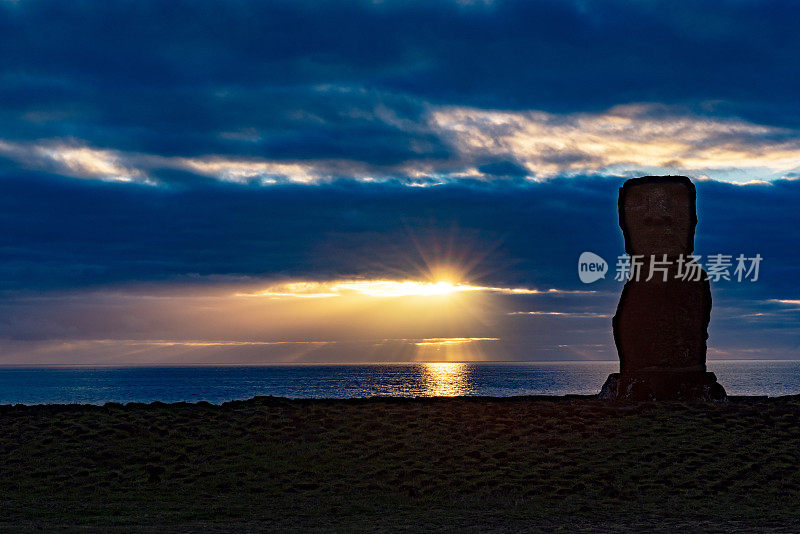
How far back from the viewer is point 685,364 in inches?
890

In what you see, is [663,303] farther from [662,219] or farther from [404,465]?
[404,465]

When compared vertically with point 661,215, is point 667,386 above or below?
below

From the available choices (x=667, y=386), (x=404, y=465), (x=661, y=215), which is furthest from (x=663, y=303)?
(x=404, y=465)

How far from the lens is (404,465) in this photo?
17.9 m

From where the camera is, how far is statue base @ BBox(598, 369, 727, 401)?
73.8 ft

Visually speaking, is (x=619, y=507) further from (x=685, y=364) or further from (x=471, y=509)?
(x=685, y=364)

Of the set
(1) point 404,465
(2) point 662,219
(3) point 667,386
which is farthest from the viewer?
(2) point 662,219

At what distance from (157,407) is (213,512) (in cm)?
781

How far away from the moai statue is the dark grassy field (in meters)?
1.21

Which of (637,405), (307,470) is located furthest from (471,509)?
(637,405)

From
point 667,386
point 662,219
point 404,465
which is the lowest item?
point 404,465

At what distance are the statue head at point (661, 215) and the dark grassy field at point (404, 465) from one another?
4489mm

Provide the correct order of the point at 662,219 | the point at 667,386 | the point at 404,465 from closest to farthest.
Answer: the point at 404,465
the point at 667,386
the point at 662,219

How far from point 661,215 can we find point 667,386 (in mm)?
4812
